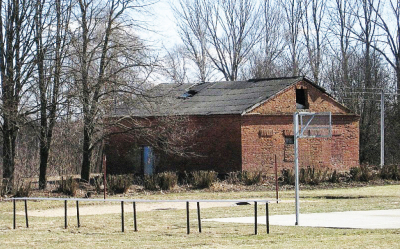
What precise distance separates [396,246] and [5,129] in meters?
21.5

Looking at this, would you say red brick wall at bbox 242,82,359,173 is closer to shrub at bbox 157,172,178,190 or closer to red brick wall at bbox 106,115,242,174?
red brick wall at bbox 106,115,242,174

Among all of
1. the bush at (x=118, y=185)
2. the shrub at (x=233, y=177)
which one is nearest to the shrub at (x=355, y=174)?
the shrub at (x=233, y=177)

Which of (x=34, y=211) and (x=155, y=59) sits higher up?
(x=155, y=59)

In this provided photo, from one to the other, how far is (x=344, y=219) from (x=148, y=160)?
22.0 meters

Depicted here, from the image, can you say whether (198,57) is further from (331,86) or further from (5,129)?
(5,129)

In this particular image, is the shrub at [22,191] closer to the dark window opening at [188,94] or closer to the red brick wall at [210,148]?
the red brick wall at [210,148]

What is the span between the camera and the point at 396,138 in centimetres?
5944

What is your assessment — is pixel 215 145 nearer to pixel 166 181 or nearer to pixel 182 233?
pixel 166 181

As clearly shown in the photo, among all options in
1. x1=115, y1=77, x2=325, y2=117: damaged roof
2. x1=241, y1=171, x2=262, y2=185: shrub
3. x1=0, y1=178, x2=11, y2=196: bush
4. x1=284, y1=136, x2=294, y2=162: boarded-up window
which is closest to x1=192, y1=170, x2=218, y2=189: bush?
x1=241, y1=171, x2=262, y2=185: shrub

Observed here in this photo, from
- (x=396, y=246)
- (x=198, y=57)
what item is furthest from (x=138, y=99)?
(x=198, y=57)

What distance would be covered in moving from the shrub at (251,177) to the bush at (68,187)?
27.9 ft

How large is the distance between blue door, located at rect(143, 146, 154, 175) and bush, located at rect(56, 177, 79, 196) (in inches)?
397

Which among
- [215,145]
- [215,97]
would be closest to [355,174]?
[215,145]

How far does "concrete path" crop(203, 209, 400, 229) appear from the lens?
19.6m
